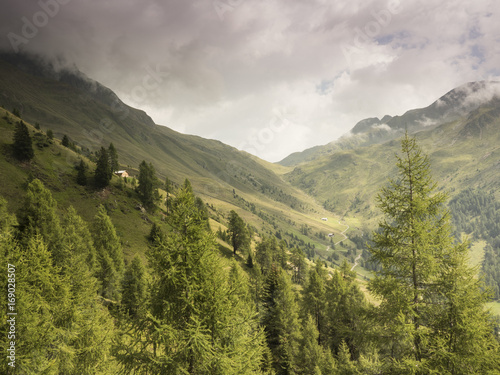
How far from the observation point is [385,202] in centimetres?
1384

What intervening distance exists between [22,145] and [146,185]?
37094 mm

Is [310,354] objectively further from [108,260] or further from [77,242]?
[77,242]

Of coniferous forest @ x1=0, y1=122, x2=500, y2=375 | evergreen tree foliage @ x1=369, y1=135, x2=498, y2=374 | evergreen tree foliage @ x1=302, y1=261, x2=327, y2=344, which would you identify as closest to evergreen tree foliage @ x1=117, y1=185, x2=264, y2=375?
coniferous forest @ x1=0, y1=122, x2=500, y2=375

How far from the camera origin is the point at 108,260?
45.2 metres

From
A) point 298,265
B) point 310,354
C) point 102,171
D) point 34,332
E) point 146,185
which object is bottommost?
point 298,265

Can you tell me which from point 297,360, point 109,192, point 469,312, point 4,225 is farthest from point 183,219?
point 109,192

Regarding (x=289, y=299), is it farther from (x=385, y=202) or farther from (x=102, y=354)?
(x=385, y=202)

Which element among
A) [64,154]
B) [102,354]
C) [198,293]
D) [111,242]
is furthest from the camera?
[64,154]

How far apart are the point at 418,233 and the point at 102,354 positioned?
25.7m

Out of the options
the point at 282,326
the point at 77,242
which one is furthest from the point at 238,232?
the point at 77,242

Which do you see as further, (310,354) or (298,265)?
(298,265)

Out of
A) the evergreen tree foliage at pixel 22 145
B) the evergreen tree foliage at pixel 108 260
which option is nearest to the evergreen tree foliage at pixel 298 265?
the evergreen tree foliage at pixel 108 260

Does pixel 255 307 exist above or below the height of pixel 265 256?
above

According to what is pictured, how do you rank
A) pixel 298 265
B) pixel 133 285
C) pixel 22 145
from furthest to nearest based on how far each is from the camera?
pixel 298 265
pixel 22 145
pixel 133 285
